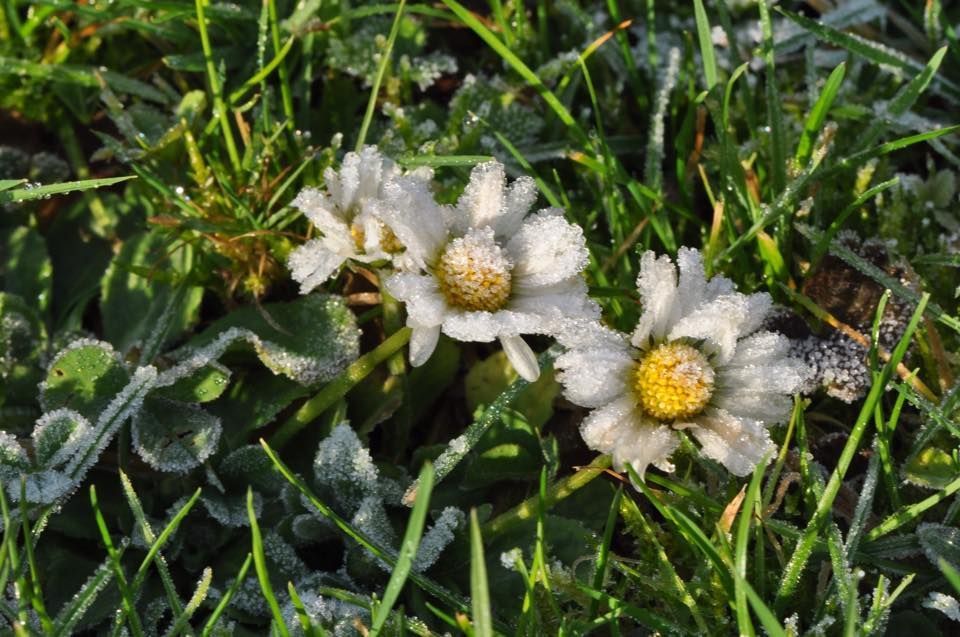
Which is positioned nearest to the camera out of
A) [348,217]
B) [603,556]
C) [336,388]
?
[603,556]

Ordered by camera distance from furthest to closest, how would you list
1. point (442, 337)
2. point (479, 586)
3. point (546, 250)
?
1. point (442, 337)
2. point (546, 250)
3. point (479, 586)

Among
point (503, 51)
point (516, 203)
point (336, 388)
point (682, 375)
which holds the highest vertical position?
point (503, 51)

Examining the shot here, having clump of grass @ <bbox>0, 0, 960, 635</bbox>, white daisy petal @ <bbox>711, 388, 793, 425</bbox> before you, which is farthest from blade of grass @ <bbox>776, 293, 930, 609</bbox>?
white daisy petal @ <bbox>711, 388, 793, 425</bbox>

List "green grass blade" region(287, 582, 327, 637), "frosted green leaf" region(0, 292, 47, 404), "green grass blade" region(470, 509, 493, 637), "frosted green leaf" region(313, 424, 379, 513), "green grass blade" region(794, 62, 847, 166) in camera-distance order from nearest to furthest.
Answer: "green grass blade" region(470, 509, 493, 637)
"green grass blade" region(287, 582, 327, 637)
"frosted green leaf" region(313, 424, 379, 513)
"green grass blade" region(794, 62, 847, 166)
"frosted green leaf" region(0, 292, 47, 404)

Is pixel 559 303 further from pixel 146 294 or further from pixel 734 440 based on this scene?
pixel 146 294

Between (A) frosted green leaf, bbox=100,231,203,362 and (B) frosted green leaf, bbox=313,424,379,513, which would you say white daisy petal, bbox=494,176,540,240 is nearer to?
(B) frosted green leaf, bbox=313,424,379,513

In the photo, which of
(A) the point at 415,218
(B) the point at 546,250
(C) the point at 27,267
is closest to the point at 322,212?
(A) the point at 415,218

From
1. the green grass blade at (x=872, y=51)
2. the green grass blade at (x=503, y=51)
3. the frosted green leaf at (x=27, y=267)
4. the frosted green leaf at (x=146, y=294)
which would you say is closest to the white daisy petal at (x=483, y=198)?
the green grass blade at (x=503, y=51)
